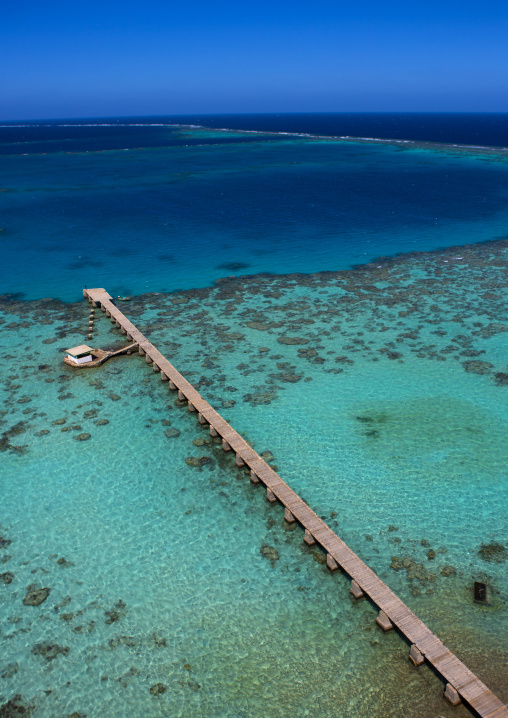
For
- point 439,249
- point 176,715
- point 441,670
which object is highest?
point 439,249

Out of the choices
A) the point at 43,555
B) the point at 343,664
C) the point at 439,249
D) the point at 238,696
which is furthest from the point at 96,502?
the point at 439,249

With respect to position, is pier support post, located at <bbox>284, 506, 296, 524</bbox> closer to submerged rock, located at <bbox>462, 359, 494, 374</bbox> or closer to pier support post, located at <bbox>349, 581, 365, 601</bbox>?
pier support post, located at <bbox>349, 581, 365, 601</bbox>

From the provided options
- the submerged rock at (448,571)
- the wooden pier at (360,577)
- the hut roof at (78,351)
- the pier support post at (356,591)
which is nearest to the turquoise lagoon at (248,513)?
the submerged rock at (448,571)

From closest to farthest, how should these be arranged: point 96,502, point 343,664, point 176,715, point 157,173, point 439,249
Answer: point 176,715 → point 343,664 → point 96,502 → point 439,249 → point 157,173

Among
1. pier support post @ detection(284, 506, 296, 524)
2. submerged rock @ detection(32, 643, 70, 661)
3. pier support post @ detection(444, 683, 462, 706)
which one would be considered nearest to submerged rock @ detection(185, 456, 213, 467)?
pier support post @ detection(284, 506, 296, 524)

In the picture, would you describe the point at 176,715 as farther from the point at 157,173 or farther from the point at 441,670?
the point at 157,173
